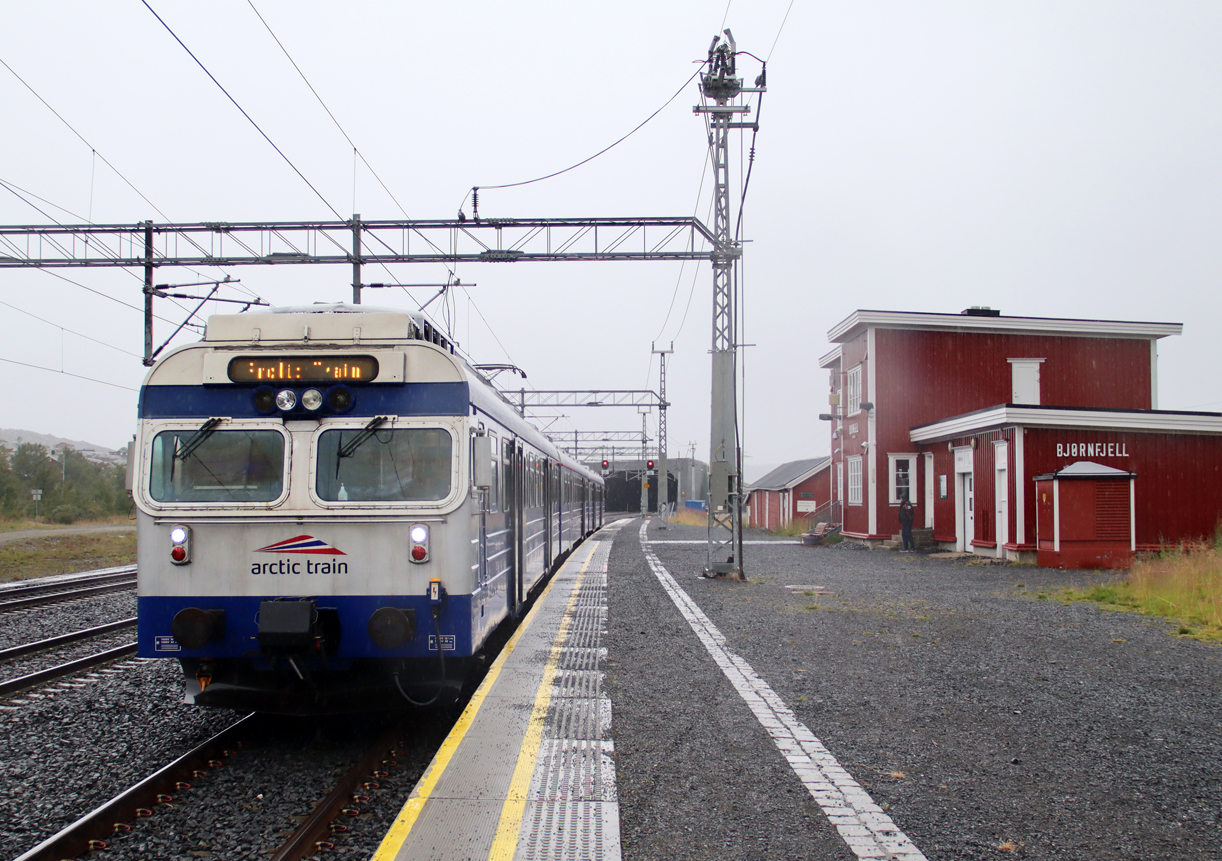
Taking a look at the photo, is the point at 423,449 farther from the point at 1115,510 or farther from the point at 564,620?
the point at 1115,510

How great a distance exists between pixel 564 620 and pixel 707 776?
585 centimetres

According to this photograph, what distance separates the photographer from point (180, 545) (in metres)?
5.69

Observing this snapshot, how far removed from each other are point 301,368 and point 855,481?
2539cm

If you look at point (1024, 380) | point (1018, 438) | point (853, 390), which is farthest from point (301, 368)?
point (1024, 380)

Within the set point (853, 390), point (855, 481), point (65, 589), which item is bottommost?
point (65, 589)

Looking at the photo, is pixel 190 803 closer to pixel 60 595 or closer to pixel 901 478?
pixel 60 595

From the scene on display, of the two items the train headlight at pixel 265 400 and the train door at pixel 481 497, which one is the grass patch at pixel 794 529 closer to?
the train door at pixel 481 497

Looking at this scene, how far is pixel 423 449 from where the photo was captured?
231 inches

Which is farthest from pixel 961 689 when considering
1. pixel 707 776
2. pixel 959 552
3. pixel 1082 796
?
pixel 959 552

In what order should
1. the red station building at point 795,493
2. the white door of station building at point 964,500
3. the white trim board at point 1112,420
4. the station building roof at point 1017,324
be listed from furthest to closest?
the red station building at point 795,493
the station building roof at point 1017,324
the white door of station building at point 964,500
the white trim board at point 1112,420

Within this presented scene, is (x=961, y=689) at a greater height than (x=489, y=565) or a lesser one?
lesser

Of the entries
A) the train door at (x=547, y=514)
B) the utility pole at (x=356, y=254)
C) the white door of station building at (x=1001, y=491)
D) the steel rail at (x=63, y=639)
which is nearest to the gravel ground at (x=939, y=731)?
the train door at (x=547, y=514)

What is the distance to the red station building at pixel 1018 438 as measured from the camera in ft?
61.8

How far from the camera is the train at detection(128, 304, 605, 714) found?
5.65 m
